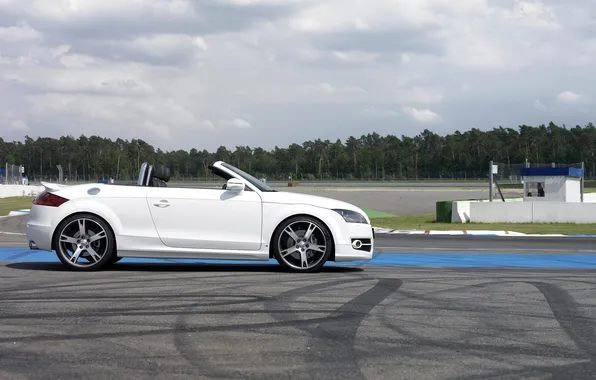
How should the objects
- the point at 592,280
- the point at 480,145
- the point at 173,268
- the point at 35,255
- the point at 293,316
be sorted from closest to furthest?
the point at 293,316 < the point at 592,280 < the point at 173,268 < the point at 35,255 < the point at 480,145

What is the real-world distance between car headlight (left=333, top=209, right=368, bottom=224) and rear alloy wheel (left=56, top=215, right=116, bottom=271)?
276cm

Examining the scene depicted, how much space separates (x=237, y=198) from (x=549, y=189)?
92.0 feet

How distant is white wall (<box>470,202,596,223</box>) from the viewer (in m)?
26.3

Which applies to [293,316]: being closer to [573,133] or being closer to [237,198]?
[237,198]

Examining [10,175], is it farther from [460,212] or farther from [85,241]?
[85,241]

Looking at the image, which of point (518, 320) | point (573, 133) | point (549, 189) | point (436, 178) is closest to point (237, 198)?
point (518, 320)

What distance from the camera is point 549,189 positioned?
113 feet

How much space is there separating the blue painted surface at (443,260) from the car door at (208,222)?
166 centimetres

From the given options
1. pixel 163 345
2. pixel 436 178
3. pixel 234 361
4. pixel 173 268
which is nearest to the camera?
pixel 234 361

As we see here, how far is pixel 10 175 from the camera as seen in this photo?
6122 cm

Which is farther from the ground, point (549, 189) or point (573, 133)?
point (573, 133)

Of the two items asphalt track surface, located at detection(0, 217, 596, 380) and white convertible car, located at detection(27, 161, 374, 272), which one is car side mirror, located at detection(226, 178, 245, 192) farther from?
asphalt track surface, located at detection(0, 217, 596, 380)

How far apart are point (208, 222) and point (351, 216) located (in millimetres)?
1729

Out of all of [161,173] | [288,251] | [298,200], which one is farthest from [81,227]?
[298,200]
